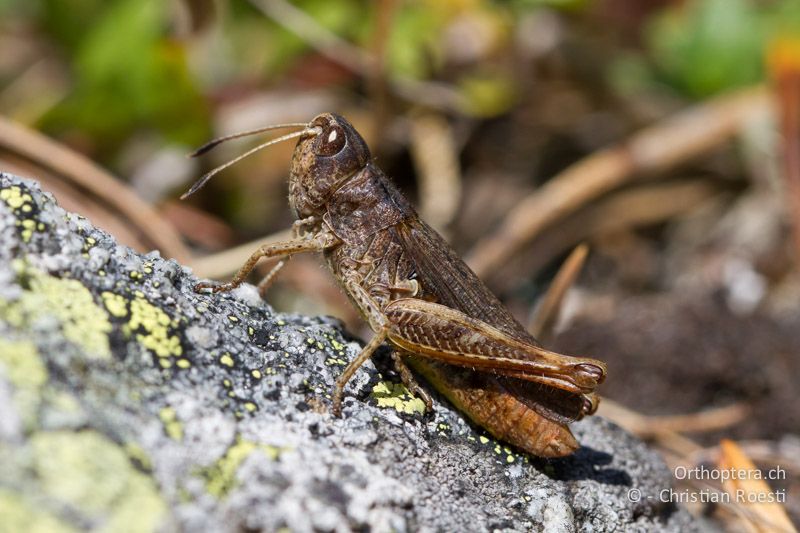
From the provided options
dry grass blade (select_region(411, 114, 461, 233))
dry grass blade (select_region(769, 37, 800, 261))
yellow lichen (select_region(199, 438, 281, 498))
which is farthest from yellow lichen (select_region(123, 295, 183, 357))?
dry grass blade (select_region(769, 37, 800, 261))

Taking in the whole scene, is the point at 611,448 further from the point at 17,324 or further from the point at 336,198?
the point at 17,324

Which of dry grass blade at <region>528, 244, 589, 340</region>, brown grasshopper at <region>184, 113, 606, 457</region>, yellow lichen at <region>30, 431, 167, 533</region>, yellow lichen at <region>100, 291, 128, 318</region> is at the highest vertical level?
dry grass blade at <region>528, 244, 589, 340</region>

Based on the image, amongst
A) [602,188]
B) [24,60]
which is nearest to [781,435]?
[602,188]

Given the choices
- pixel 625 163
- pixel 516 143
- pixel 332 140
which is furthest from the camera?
pixel 516 143

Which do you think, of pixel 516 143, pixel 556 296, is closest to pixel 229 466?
pixel 556 296

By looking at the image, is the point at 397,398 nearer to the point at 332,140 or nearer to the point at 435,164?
the point at 332,140

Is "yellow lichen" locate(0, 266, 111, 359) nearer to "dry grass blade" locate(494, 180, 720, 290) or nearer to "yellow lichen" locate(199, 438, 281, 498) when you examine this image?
"yellow lichen" locate(199, 438, 281, 498)
